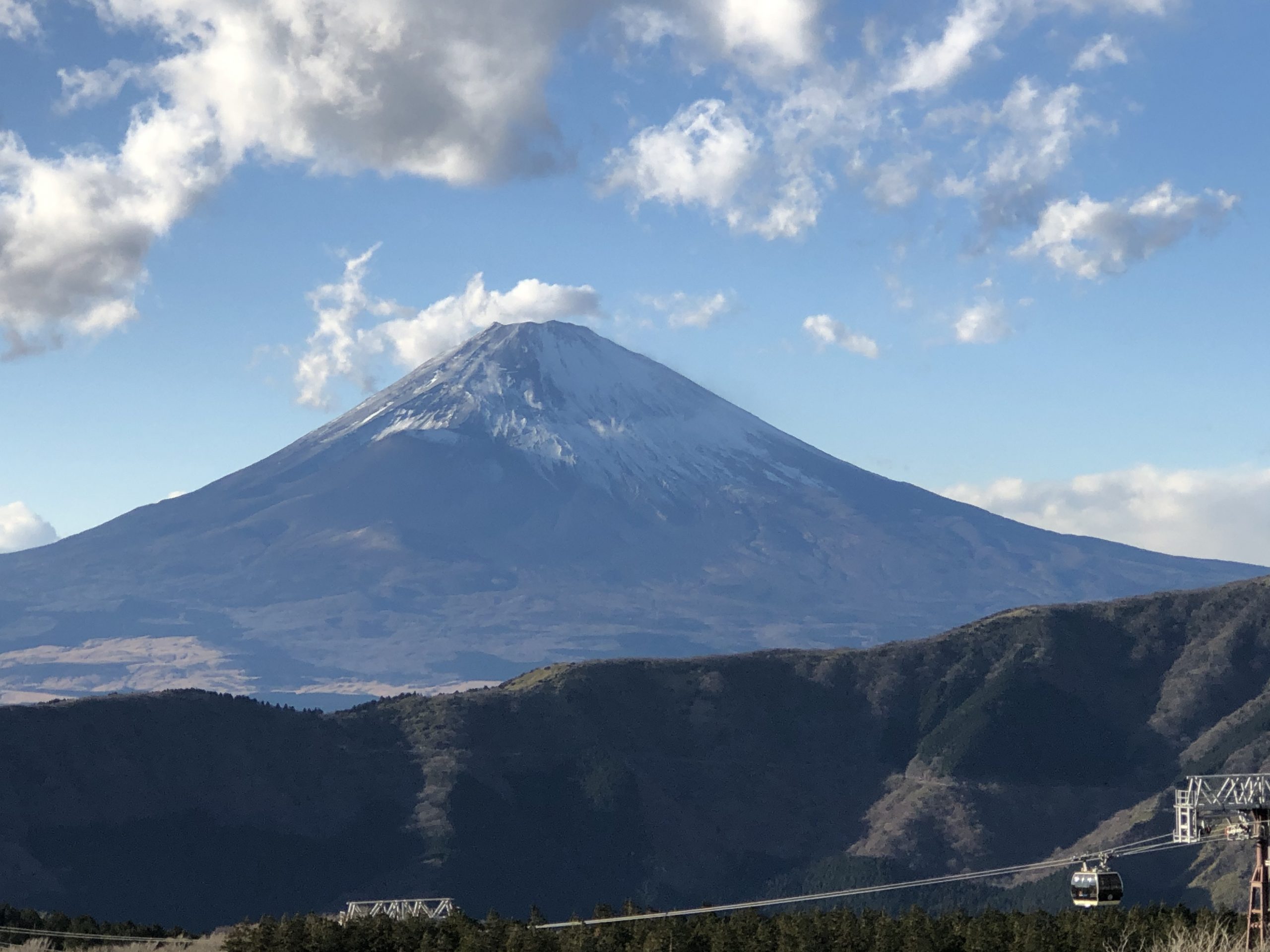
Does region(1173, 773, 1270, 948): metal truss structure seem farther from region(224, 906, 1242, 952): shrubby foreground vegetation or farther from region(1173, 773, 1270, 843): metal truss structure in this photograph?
region(224, 906, 1242, 952): shrubby foreground vegetation

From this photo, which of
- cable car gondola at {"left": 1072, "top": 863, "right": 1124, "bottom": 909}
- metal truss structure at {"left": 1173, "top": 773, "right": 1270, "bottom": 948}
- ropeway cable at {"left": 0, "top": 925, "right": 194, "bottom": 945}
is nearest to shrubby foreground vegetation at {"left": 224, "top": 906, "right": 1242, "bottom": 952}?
ropeway cable at {"left": 0, "top": 925, "right": 194, "bottom": 945}

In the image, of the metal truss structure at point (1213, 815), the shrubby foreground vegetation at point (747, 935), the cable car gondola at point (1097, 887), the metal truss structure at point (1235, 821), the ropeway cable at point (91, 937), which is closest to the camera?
the metal truss structure at point (1213, 815)

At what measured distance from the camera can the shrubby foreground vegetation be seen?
394 feet

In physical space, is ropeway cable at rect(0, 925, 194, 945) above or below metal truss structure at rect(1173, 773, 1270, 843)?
below

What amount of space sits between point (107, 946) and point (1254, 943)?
283ft

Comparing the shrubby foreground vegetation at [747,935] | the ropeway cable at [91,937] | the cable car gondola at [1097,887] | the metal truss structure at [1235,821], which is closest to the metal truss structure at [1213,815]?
the metal truss structure at [1235,821]

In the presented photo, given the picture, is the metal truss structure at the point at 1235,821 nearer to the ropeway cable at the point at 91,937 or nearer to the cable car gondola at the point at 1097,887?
the cable car gondola at the point at 1097,887

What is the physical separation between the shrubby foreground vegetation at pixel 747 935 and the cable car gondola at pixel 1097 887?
39229mm

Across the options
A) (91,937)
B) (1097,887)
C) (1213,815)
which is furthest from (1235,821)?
(91,937)

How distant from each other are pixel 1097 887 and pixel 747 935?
56115 millimetres

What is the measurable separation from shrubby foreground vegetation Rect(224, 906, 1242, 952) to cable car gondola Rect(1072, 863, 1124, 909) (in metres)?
39.2

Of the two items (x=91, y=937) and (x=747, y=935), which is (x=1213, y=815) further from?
(x=91, y=937)

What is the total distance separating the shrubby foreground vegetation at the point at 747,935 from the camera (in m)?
120

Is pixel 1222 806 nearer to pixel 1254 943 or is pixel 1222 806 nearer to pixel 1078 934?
pixel 1254 943
